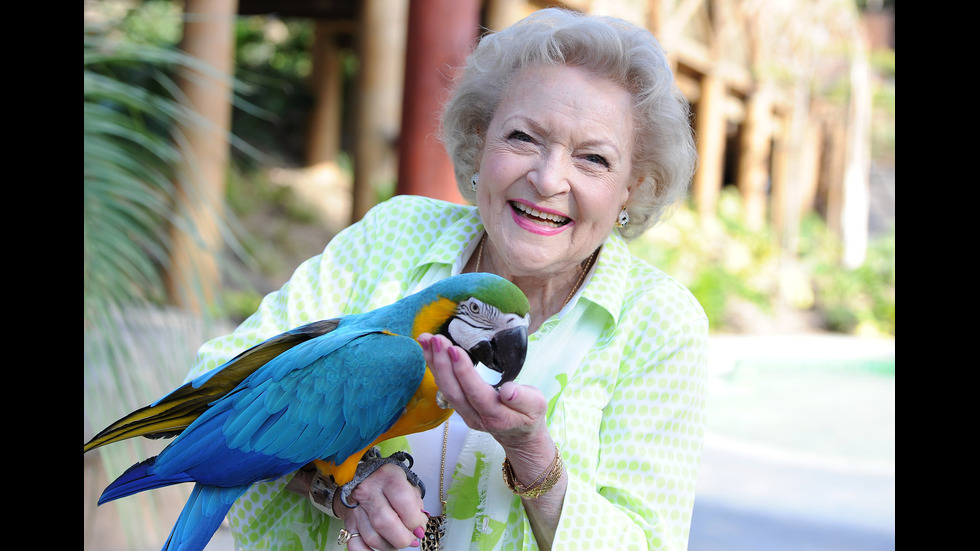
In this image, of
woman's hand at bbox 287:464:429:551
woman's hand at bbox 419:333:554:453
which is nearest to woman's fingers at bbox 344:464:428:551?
woman's hand at bbox 287:464:429:551

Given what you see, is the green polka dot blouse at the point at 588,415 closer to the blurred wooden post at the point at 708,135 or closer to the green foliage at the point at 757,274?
the green foliage at the point at 757,274

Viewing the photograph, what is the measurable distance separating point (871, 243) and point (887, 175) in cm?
559

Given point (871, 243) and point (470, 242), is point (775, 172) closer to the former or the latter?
point (871, 243)

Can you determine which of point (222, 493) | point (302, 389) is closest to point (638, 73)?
point (302, 389)

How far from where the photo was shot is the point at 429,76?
320 cm

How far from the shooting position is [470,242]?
5.79ft

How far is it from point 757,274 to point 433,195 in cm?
854

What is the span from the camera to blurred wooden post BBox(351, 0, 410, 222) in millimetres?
4941


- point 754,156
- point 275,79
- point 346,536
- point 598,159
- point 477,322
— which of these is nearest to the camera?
point 477,322

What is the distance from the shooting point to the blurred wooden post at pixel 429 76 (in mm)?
3162

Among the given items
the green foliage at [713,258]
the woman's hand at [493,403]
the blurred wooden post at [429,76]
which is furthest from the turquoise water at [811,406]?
the woman's hand at [493,403]

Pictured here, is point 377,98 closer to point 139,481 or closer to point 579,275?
point 579,275

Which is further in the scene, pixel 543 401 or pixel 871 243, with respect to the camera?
pixel 871 243

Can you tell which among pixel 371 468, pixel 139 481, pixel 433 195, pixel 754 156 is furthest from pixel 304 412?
pixel 754 156
